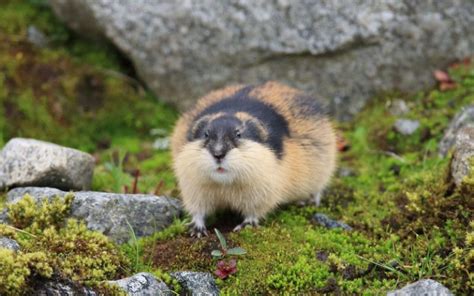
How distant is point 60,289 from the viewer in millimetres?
5453

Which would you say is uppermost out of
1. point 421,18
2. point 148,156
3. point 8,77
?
point 421,18

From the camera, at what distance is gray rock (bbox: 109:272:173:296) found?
227 inches

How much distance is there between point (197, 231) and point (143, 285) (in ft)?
5.27

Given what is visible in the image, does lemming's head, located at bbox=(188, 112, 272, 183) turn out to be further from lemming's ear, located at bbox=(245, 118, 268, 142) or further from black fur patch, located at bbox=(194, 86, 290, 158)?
black fur patch, located at bbox=(194, 86, 290, 158)

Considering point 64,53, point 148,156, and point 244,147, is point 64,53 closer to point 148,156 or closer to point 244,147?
point 148,156

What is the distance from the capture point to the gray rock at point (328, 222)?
24.9ft

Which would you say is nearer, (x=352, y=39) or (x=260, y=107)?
(x=260, y=107)

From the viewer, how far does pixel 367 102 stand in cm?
1075

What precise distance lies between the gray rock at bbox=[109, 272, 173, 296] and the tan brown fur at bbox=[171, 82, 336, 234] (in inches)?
56.6

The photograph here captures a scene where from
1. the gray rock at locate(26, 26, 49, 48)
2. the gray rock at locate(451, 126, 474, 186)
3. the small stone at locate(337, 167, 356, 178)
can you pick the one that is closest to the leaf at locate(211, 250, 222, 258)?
the gray rock at locate(451, 126, 474, 186)

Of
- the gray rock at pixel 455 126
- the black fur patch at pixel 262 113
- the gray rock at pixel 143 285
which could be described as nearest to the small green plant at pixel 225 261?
the gray rock at pixel 143 285

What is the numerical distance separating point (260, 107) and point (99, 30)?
4.61 metres

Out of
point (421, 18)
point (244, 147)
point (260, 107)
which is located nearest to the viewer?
point (244, 147)

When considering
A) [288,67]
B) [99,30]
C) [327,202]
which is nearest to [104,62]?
[99,30]
